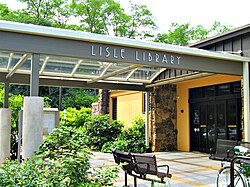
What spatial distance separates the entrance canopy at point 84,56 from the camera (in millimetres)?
6227

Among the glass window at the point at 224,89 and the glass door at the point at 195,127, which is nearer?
the glass window at the point at 224,89

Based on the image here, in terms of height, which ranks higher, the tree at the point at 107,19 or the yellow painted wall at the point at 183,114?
the tree at the point at 107,19

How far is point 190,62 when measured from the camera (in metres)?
8.20

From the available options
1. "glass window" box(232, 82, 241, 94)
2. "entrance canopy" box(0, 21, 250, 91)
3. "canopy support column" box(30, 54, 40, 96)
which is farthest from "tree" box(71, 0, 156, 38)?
"canopy support column" box(30, 54, 40, 96)

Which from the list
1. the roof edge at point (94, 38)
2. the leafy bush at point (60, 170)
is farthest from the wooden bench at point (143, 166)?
the roof edge at point (94, 38)

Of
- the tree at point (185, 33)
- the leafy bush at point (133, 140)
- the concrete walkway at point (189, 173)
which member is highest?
the tree at point (185, 33)

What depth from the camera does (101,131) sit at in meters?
14.9

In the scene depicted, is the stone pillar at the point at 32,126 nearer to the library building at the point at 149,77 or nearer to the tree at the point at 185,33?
the library building at the point at 149,77

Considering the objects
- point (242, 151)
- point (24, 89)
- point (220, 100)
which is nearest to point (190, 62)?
point (242, 151)

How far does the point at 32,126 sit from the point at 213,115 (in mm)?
7891

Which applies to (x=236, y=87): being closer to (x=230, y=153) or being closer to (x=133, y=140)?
(x=230, y=153)

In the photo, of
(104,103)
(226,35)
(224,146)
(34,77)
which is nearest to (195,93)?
(226,35)

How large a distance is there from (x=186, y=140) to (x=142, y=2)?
77.1ft

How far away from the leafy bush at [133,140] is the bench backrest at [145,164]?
7.25 metres
